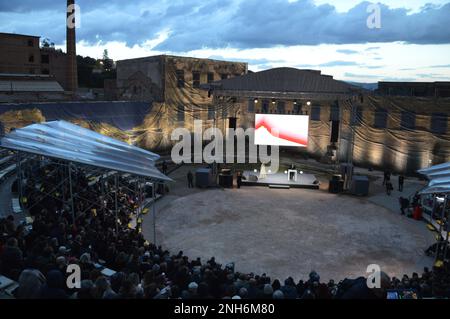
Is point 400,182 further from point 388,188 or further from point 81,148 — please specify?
point 81,148

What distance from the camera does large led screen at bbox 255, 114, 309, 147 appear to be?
28.8 meters

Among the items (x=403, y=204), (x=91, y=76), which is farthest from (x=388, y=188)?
(x=91, y=76)

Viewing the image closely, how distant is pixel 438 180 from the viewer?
14734 millimetres

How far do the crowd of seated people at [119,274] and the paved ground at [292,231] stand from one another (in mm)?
3269

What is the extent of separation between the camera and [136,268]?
33.2ft

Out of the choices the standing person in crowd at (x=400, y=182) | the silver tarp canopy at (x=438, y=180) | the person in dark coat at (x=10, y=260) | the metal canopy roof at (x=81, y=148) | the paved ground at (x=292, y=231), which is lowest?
the paved ground at (x=292, y=231)

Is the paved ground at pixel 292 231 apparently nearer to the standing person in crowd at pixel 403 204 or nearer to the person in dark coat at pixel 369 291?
the standing person in crowd at pixel 403 204

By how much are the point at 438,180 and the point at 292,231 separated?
21.3ft

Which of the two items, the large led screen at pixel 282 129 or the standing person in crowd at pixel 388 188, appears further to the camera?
the large led screen at pixel 282 129

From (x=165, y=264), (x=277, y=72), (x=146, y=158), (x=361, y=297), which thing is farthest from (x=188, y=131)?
(x=361, y=297)

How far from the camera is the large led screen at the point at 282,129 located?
28781 millimetres

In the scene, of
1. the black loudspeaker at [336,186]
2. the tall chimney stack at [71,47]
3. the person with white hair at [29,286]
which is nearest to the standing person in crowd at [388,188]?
the black loudspeaker at [336,186]
